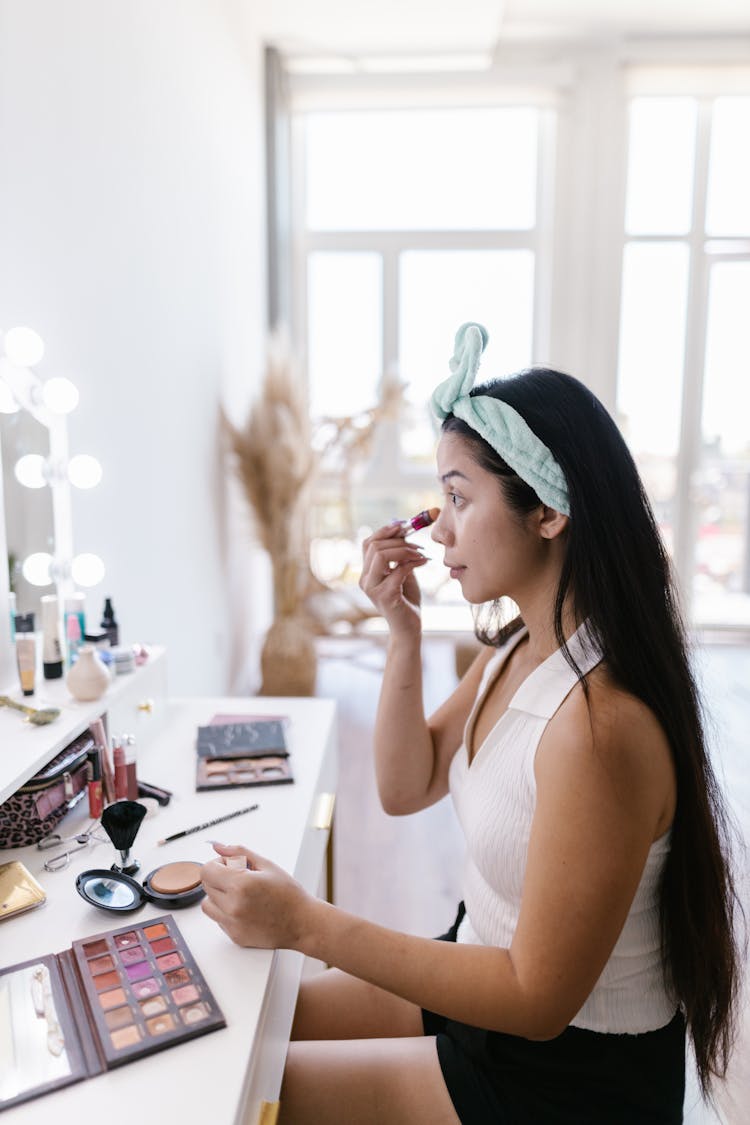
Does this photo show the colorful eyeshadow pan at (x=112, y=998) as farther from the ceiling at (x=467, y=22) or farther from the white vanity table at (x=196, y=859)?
the ceiling at (x=467, y=22)

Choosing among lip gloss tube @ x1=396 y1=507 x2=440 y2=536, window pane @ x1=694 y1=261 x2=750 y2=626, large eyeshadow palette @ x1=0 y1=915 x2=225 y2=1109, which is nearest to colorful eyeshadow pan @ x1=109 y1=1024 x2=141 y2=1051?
large eyeshadow palette @ x1=0 y1=915 x2=225 y2=1109

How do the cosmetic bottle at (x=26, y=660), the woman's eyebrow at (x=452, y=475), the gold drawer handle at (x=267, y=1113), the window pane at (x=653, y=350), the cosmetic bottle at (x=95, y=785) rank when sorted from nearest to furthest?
1. the gold drawer handle at (x=267, y=1113)
2. the woman's eyebrow at (x=452, y=475)
3. the cosmetic bottle at (x=95, y=785)
4. the cosmetic bottle at (x=26, y=660)
5. the window pane at (x=653, y=350)

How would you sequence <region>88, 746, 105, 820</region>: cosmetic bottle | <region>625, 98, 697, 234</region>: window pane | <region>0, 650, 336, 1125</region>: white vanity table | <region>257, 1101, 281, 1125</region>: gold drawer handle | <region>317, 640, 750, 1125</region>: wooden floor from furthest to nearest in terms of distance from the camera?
<region>625, 98, 697, 234</region>: window pane, <region>317, 640, 750, 1125</region>: wooden floor, <region>88, 746, 105, 820</region>: cosmetic bottle, <region>257, 1101, 281, 1125</region>: gold drawer handle, <region>0, 650, 336, 1125</region>: white vanity table

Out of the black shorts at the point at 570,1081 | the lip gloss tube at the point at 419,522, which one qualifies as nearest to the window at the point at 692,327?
the lip gloss tube at the point at 419,522

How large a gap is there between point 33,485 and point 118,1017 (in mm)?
901

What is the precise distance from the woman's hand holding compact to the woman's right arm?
36 centimetres

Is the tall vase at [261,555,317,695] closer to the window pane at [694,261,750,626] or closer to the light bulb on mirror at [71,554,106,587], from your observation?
the light bulb on mirror at [71,554,106,587]

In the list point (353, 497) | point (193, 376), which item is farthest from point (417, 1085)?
point (353, 497)

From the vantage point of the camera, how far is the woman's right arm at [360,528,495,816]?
1.13 m

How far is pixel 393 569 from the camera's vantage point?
118cm

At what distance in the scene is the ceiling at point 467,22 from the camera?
125 inches

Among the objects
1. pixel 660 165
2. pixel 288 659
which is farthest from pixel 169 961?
pixel 660 165

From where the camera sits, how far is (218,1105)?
2.03ft

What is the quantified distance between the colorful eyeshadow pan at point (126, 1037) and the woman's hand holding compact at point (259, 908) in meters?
0.13
